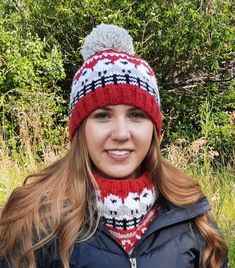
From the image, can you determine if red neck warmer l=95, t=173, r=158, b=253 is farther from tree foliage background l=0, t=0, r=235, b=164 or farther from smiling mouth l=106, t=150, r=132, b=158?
tree foliage background l=0, t=0, r=235, b=164

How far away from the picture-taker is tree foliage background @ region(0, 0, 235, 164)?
27.0 ft

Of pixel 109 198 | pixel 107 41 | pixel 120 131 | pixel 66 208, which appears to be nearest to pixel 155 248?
pixel 109 198

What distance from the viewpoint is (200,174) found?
18.4 ft

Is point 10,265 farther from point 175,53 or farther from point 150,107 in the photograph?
point 175,53

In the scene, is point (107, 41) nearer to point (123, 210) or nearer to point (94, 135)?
point (94, 135)

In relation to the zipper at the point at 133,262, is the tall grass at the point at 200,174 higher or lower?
lower

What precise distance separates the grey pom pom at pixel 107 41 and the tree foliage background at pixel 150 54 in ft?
15.9

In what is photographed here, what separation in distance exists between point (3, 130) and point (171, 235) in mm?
4793

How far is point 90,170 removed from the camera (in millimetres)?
2492

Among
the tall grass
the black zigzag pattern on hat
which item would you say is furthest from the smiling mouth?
the tall grass

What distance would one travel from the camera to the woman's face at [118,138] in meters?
2.38

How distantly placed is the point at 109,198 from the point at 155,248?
0.88 ft

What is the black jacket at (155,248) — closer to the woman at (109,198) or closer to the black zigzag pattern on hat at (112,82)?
the woman at (109,198)

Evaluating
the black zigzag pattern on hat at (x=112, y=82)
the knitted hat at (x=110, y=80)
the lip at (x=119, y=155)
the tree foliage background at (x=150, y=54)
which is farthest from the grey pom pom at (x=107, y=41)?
the tree foliage background at (x=150, y=54)
